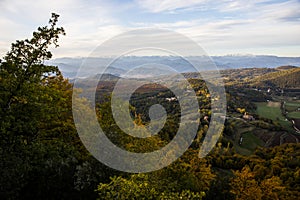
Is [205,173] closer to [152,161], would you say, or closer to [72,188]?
[152,161]

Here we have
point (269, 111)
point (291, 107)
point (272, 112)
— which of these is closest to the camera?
point (272, 112)

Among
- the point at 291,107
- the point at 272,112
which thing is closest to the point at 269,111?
the point at 272,112

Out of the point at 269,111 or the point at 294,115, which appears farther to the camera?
the point at 269,111

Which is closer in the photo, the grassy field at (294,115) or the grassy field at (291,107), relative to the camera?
the grassy field at (294,115)

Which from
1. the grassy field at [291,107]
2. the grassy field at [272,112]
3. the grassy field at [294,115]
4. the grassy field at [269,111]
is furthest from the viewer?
the grassy field at [291,107]

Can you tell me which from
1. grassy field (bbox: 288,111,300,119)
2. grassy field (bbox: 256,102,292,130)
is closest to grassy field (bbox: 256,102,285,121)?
grassy field (bbox: 256,102,292,130)

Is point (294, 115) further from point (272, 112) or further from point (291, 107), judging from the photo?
point (291, 107)

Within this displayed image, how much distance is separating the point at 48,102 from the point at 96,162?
4669 millimetres

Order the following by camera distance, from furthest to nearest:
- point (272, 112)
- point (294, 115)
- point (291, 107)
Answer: point (291, 107) → point (272, 112) → point (294, 115)

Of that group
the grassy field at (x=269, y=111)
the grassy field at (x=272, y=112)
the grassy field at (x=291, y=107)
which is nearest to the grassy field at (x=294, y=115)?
the grassy field at (x=272, y=112)

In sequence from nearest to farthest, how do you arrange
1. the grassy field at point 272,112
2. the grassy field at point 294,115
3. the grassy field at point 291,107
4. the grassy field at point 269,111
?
the grassy field at point 272,112, the grassy field at point 269,111, the grassy field at point 294,115, the grassy field at point 291,107

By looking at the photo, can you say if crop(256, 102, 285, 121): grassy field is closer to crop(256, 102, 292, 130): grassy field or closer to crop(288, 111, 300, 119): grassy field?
crop(256, 102, 292, 130): grassy field

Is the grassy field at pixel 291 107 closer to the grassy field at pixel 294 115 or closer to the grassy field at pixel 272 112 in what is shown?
the grassy field at pixel 272 112

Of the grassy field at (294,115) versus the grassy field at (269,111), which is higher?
the grassy field at (269,111)
